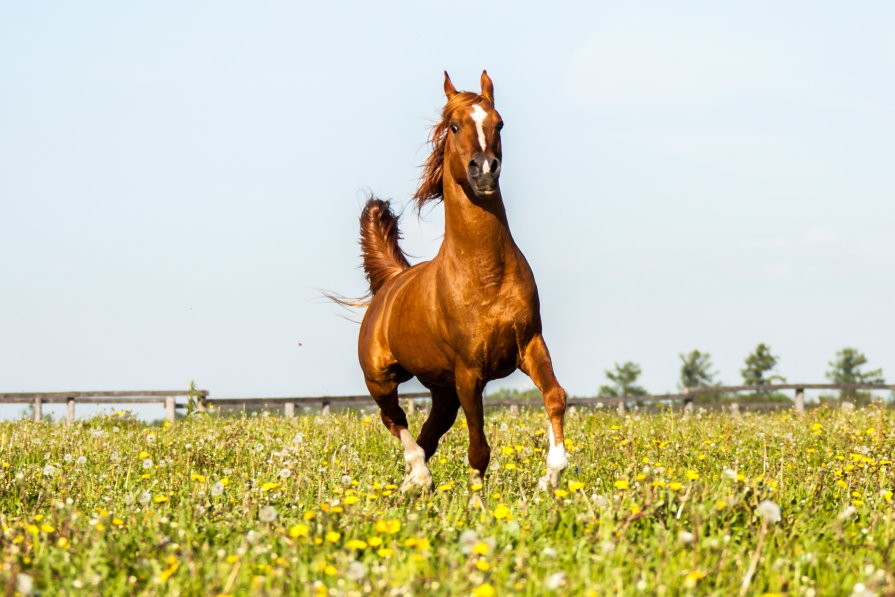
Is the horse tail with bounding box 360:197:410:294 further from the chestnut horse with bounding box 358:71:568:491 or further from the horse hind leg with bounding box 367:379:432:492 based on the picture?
the chestnut horse with bounding box 358:71:568:491

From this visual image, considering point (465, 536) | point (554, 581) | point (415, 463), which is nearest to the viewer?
point (554, 581)

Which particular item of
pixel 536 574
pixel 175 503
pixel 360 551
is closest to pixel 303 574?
pixel 360 551

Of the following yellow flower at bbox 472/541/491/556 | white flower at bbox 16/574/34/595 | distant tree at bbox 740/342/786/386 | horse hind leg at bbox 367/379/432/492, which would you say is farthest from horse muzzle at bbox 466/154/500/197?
distant tree at bbox 740/342/786/386

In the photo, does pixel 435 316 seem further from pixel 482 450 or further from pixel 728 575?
pixel 728 575

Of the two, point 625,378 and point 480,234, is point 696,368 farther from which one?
point 480,234

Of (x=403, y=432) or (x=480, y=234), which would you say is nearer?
(x=480, y=234)

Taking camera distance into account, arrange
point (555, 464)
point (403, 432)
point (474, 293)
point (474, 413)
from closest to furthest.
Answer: point (555, 464) → point (474, 293) → point (474, 413) → point (403, 432)

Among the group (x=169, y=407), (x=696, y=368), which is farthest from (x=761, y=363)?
(x=169, y=407)

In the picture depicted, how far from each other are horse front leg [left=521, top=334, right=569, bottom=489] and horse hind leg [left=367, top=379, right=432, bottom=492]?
5.12ft

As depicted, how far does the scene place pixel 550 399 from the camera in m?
7.45

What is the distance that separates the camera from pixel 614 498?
5695 millimetres

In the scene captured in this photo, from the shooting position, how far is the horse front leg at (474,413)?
7930mm

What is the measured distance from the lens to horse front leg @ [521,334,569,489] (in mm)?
7195

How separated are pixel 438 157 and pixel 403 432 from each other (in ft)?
8.46
